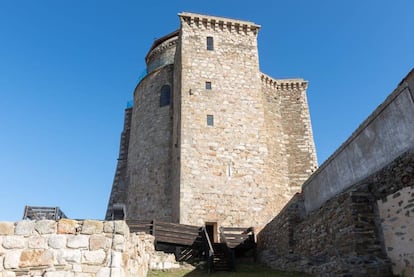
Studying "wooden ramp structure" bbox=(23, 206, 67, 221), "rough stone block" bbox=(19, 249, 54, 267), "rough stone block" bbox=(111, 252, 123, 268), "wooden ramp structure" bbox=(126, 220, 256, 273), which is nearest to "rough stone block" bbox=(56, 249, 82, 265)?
"rough stone block" bbox=(19, 249, 54, 267)

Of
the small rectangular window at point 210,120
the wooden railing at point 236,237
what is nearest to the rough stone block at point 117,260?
the wooden railing at point 236,237

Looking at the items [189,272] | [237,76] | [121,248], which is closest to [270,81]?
[237,76]

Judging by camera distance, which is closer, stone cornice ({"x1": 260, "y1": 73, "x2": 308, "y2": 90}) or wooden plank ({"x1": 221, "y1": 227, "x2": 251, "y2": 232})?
wooden plank ({"x1": 221, "y1": 227, "x2": 251, "y2": 232})

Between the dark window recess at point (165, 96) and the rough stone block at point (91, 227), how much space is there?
636 inches

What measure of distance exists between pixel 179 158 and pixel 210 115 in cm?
300

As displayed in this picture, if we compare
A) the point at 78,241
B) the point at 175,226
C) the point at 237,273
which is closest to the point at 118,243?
the point at 78,241

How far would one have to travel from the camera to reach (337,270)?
298 inches

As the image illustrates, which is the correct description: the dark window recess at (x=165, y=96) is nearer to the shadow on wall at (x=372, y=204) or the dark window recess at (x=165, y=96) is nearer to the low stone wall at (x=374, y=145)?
the low stone wall at (x=374, y=145)

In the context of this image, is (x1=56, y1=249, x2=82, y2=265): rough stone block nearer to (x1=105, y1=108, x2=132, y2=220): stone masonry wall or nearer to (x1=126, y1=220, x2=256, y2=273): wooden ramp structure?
(x1=126, y1=220, x2=256, y2=273): wooden ramp structure

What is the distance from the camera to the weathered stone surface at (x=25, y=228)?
5441 mm

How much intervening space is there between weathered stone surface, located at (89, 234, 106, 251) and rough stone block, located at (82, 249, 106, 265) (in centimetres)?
6

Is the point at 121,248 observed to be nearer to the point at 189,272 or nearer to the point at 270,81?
the point at 189,272

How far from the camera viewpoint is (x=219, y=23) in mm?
21000

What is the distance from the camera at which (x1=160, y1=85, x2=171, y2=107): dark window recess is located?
21.4 meters
